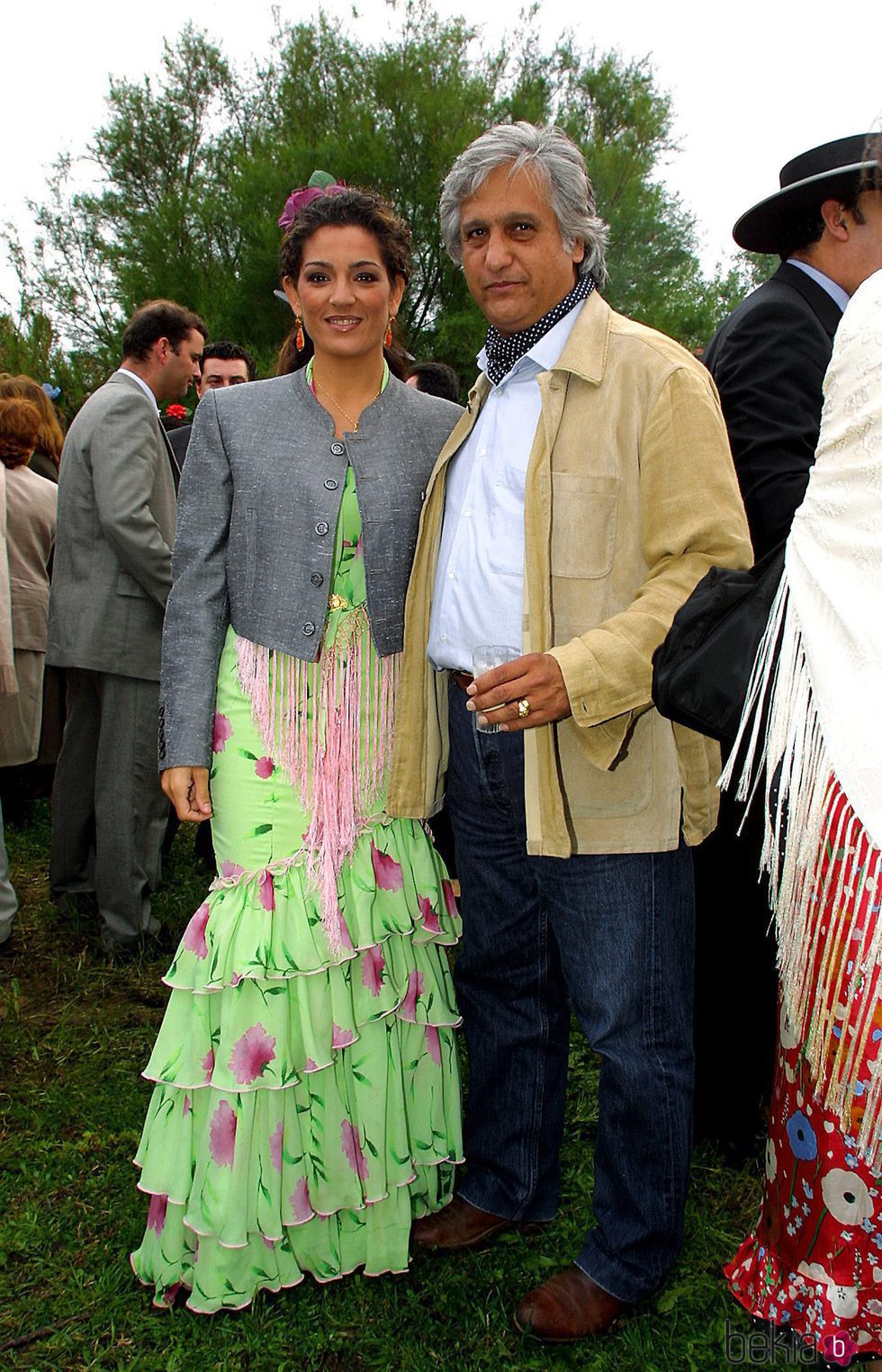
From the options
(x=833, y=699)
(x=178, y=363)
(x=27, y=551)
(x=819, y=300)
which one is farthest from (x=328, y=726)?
(x=27, y=551)

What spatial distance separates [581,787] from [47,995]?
101 inches

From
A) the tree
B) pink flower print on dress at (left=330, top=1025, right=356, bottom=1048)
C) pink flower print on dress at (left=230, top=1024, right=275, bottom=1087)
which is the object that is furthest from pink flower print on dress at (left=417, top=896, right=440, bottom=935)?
the tree

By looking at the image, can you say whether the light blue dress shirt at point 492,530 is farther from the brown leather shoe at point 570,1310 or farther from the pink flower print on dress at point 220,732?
the brown leather shoe at point 570,1310

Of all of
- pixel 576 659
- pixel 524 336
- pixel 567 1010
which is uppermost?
pixel 524 336

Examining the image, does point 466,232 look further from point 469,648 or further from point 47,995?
point 47,995

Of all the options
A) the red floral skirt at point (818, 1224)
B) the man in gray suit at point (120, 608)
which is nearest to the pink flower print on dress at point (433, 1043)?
the red floral skirt at point (818, 1224)

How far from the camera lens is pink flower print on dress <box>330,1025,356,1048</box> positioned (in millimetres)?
2254

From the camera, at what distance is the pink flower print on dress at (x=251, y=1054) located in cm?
219

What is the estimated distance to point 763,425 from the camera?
231cm

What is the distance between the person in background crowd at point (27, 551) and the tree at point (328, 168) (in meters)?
11.0

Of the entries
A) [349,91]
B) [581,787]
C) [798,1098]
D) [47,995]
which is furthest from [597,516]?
[349,91]

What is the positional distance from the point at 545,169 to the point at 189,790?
139 centimetres

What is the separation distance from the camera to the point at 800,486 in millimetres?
2293

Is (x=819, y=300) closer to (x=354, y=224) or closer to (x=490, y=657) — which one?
(x=354, y=224)
